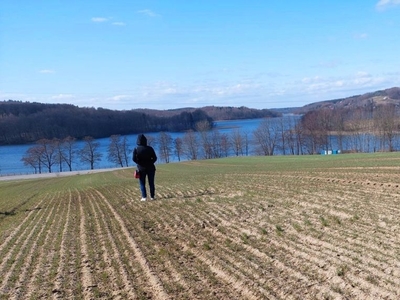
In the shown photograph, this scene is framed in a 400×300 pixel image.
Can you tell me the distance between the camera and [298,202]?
1039 centimetres

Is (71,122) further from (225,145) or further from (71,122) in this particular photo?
(225,145)

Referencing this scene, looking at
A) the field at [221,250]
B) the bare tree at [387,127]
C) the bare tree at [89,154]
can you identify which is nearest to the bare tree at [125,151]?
the bare tree at [89,154]

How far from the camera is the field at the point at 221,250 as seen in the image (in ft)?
16.8

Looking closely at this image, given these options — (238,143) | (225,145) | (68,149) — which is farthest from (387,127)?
(68,149)

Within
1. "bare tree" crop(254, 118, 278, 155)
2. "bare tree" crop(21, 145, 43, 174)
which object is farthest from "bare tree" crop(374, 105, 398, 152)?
"bare tree" crop(21, 145, 43, 174)

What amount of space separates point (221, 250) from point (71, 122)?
169575 mm

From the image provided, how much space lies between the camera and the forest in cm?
15538

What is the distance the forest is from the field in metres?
134

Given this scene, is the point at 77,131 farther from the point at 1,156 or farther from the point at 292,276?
the point at 292,276

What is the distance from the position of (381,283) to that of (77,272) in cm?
467

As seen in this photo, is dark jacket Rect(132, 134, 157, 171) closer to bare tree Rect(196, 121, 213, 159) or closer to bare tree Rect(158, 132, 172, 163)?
bare tree Rect(158, 132, 172, 163)

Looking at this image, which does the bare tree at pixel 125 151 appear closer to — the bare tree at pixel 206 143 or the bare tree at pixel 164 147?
the bare tree at pixel 164 147

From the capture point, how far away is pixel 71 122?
166 metres

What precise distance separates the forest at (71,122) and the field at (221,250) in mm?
134160
